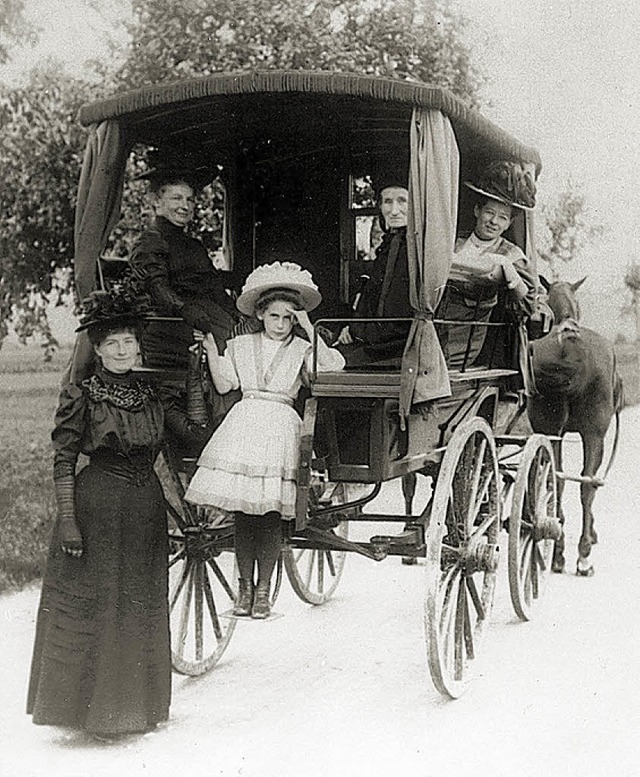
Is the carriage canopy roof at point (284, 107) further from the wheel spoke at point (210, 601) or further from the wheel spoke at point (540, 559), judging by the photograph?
the wheel spoke at point (540, 559)

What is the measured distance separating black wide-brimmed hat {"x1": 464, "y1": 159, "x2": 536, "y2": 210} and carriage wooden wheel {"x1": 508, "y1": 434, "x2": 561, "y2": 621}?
139cm

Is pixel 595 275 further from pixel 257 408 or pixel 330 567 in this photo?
pixel 257 408

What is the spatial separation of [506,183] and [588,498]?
2.60 m

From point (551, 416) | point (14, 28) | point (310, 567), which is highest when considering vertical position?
point (14, 28)

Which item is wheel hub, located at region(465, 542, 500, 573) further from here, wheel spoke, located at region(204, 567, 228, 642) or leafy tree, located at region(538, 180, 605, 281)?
leafy tree, located at region(538, 180, 605, 281)

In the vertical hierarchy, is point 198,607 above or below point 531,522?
below

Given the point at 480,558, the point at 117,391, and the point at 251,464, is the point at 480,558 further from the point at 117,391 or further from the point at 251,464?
the point at 117,391

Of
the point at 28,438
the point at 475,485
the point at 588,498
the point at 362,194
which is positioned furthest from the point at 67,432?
the point at 588,498

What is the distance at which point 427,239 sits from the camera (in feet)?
13.9

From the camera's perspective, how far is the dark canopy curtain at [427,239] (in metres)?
4.20

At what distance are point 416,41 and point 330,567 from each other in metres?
4.01

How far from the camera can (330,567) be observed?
252 inches

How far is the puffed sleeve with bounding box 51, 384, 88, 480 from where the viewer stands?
3754 mm

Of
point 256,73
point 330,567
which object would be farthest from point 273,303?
point 330,567
